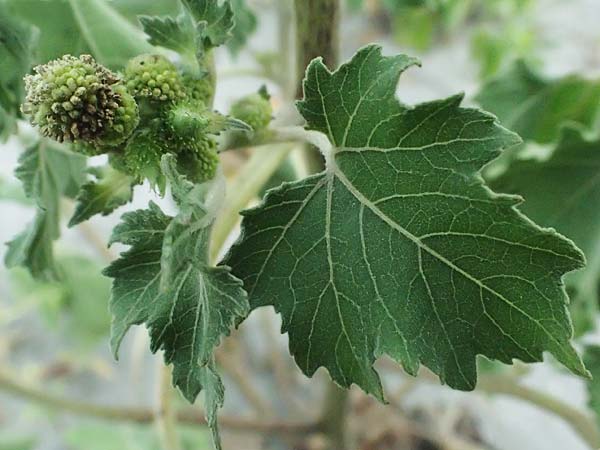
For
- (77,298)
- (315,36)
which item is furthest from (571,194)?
(77,298)

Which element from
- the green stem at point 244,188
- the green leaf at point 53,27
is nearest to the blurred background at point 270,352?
the green leaf at point 53,27

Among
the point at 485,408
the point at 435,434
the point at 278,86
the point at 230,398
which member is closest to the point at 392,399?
the point at 435,434

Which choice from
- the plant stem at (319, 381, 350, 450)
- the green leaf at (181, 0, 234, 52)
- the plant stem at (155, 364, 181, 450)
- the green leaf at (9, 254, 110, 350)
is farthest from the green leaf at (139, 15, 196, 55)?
the green leaf at (9, 254, 110, 350)

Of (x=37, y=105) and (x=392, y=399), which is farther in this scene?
(x=392, y=399)

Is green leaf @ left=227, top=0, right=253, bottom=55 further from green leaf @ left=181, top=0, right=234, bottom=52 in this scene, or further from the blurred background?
green leaf @ left=181, top=0, right=234, bottom=52

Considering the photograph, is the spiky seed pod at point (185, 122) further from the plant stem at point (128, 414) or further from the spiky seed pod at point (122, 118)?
the plant stem at point (128, 414)

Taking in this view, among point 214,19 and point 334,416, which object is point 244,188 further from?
point 334,416

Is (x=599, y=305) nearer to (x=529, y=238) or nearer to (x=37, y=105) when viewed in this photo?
(x=529, y=238)
